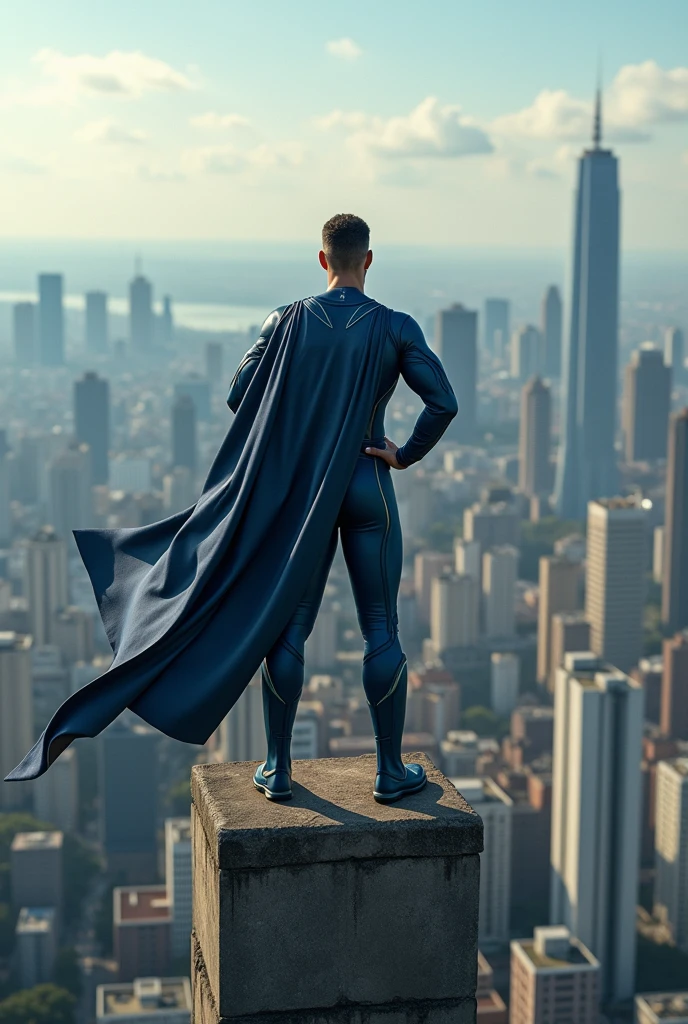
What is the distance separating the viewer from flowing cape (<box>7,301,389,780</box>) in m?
2.22

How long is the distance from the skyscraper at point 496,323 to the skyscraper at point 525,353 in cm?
715

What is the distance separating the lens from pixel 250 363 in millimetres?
2377

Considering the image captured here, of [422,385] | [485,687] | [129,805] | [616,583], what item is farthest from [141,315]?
[422,385]

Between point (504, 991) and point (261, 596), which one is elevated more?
point (261, 596)

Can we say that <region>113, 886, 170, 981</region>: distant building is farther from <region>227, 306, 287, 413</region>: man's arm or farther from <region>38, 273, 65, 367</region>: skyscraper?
<region>38, 273, 65, 367</region>: skyscraper

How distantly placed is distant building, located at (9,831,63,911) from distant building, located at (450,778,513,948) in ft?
14.8

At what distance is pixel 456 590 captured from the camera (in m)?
29.9

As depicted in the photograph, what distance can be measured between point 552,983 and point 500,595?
17.4 meters

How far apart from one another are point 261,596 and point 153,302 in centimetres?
8324

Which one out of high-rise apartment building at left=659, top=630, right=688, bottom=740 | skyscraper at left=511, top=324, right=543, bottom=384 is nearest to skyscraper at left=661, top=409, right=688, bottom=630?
high-rise apartment building at left=659, top=630, right=688, bottom=740

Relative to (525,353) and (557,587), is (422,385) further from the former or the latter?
(525,353)

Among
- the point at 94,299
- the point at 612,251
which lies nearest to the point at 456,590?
the point at 612,251

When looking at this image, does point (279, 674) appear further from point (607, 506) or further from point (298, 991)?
point (607, 506)

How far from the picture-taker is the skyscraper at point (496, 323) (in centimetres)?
7806
